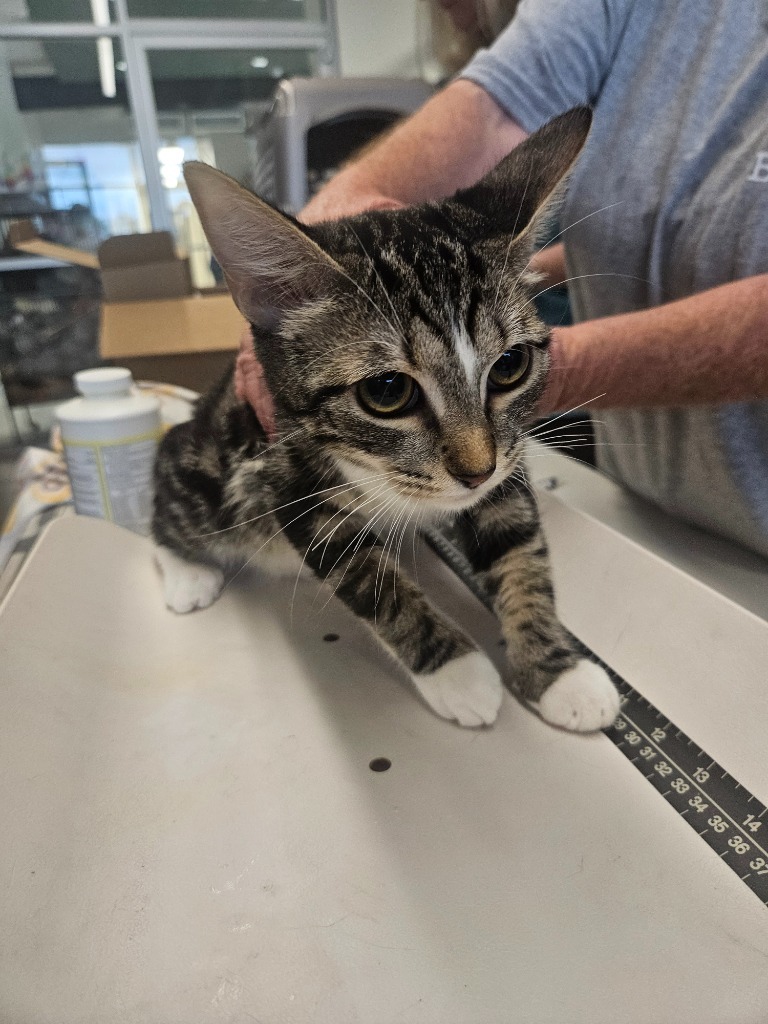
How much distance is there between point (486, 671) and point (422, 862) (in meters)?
0.21

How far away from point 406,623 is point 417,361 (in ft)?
0.91

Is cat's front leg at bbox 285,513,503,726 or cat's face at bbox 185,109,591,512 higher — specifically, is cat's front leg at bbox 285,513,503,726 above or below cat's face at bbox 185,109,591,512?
below

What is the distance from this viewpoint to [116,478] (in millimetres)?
1046

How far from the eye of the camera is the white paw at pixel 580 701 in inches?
25.1

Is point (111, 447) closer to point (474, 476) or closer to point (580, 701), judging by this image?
point (474, 476)

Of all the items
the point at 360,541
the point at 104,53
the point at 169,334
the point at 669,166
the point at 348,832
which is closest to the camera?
the point at 348,832

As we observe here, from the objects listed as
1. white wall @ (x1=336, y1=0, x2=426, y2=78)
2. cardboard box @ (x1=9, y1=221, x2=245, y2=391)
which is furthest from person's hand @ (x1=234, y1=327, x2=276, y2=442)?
white wall @ (x1=336, y1=0, x2=426, y2=78)

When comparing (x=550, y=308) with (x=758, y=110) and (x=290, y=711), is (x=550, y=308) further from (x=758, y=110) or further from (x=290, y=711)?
(x=290, y=711)

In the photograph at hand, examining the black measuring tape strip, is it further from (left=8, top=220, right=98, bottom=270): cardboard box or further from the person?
(left=8, top=220, right=98, bottom=270): cardboard box

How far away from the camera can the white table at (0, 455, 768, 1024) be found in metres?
0.42

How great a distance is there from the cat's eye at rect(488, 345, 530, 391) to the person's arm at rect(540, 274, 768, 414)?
9cm

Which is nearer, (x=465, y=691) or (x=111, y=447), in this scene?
(x=465, y=691)

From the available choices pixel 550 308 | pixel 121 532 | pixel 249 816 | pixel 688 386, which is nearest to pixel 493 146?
pixel 550 308

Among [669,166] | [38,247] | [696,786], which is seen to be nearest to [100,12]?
[38,247]
